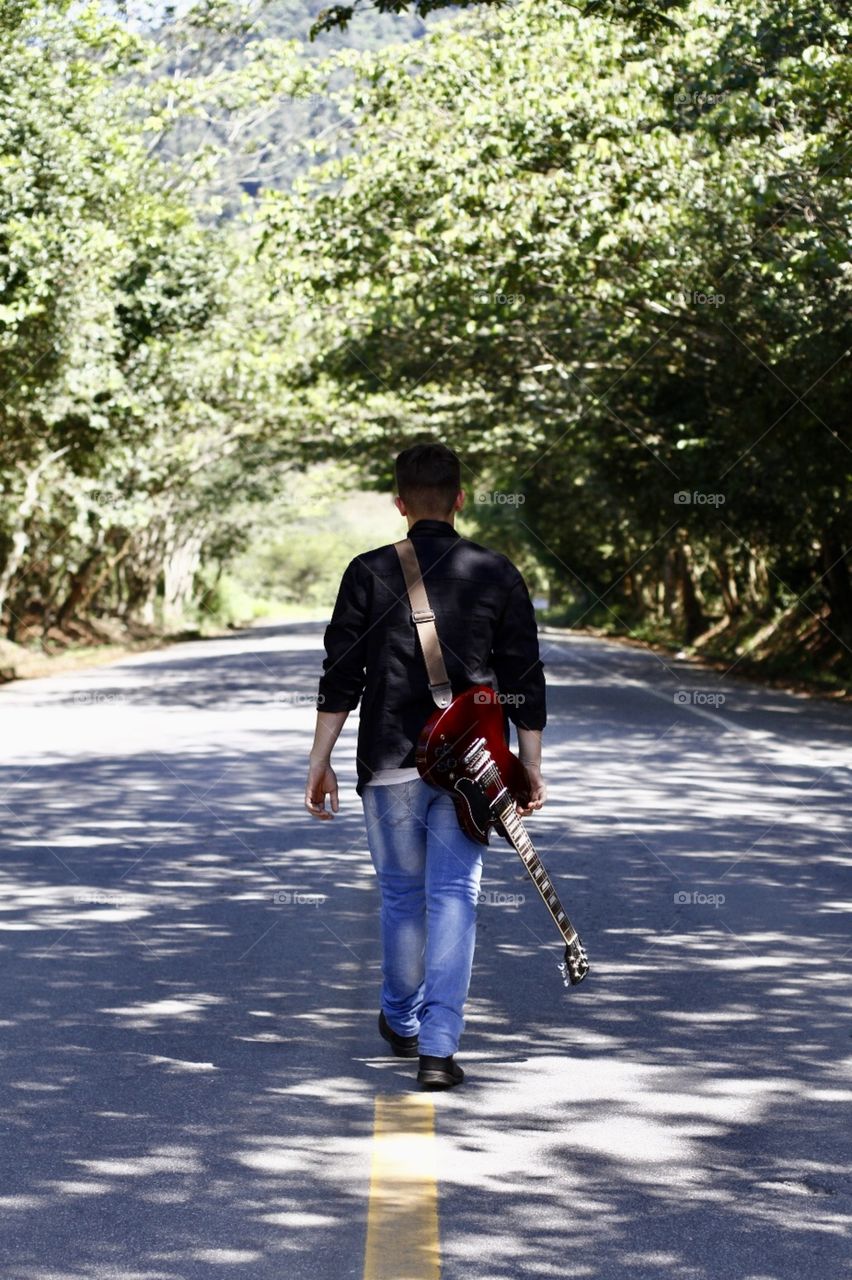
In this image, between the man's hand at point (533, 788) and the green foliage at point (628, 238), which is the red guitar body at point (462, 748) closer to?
the man's hand at point (533, 788)

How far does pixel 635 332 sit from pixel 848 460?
11.9 feet

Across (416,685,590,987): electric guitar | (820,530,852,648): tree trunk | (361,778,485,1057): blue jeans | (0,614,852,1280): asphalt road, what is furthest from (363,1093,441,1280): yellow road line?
(820,530,852,648): tree trunk

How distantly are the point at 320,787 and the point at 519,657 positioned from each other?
2.53 feet

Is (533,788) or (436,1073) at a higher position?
(533,788)

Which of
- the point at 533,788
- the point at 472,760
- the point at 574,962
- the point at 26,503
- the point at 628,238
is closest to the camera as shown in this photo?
the point at 472,760

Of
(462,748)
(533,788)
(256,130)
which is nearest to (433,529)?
(462,748)

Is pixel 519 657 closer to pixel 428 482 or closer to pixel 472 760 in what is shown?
pixel 472 760

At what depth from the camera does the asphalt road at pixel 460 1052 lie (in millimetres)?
4469

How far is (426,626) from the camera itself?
227 inches

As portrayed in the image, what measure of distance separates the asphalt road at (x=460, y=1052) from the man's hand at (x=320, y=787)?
839 millimetres

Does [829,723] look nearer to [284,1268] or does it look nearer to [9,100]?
[9,100]

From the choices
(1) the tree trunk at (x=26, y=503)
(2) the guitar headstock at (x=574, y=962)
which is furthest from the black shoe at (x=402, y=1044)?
(1) the tree trunk at (x=26, y=503)

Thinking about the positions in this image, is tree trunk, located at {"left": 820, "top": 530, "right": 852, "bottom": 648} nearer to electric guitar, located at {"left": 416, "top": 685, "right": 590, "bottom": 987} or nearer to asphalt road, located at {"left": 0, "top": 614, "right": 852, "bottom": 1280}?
asphalt road, located at {"left": 0, "top": 614, "right": 852, "bottom": 1280}

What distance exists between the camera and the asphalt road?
14.7ft
